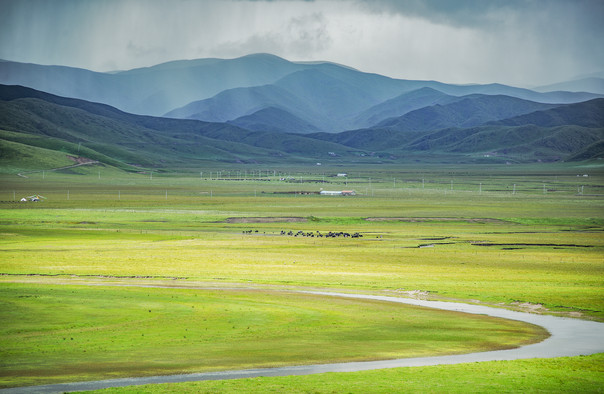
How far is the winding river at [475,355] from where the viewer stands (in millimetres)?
24250

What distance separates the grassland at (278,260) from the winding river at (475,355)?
1137 mm

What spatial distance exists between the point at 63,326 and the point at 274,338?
399 inches

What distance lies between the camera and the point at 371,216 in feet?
390

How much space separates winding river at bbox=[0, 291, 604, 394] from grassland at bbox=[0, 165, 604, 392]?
1137 millimetres

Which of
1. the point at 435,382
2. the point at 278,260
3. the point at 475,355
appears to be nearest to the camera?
the point at 435,382

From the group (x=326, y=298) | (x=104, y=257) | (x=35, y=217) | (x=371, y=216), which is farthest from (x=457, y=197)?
(x=326, y=298)

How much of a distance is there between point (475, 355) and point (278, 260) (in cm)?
3739

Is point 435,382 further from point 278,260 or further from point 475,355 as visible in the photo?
point 278,260

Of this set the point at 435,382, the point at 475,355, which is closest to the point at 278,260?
the point at 475,355

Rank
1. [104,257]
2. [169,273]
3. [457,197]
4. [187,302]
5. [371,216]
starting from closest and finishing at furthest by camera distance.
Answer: [187,302], [169,273], [104,257], [371,216], [457,197]

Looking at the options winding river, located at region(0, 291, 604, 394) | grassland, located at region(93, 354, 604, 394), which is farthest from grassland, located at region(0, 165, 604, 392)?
winding river, located at region(0, 291, 604, 394)

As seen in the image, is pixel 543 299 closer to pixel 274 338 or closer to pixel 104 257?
pixel 274 338

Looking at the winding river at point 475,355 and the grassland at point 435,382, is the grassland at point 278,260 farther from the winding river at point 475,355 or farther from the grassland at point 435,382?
the winding river at point 475,355

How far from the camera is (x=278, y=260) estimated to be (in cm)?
6575
